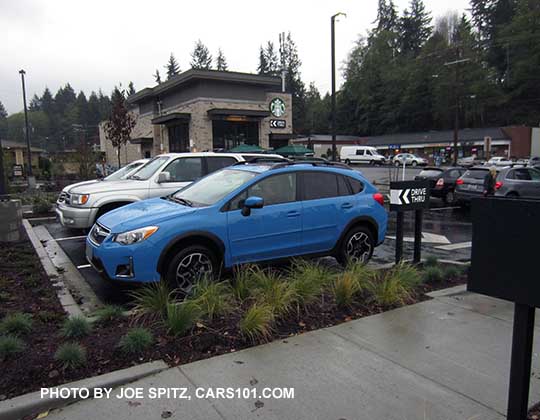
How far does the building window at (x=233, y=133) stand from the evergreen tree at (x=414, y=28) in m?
83.2

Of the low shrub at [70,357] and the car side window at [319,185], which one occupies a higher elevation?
the car side window at [319,185]

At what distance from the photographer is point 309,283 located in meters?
5.13

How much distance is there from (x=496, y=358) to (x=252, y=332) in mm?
2200

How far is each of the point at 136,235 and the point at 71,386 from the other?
2198mm

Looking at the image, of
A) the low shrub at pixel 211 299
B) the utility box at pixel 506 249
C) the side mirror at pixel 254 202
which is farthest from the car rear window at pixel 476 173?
the utility box at pixel 506 249

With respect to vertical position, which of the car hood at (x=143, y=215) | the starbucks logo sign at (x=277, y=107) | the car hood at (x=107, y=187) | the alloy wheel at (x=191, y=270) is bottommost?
the alloy wheel at (x=191, y=270)

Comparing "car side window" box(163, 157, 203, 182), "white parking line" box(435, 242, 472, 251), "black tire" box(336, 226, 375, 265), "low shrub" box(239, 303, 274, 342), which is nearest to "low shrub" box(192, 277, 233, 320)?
"low shrub" box(239, 303, 274, 342)

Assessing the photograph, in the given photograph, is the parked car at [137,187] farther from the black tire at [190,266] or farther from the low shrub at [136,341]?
the low shrub at [136,341]

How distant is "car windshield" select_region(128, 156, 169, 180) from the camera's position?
934 cm

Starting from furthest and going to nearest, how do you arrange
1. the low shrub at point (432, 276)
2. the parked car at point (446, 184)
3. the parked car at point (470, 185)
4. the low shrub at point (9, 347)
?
the parked car at point (446, 184) < the parked car at point (470, 185) < the low shrub at point (432, 276) < the low shrub at point (9, 347)

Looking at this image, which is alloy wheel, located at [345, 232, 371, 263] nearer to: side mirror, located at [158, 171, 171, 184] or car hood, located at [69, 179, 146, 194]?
side mirror, located at [158, 171, 171, 184]

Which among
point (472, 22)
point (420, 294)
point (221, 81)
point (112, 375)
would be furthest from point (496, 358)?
point (472, 22)

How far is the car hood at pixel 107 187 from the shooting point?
28.1 feet

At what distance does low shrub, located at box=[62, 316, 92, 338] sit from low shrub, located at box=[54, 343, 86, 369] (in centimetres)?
46
